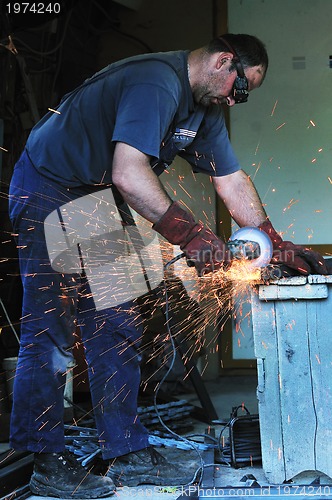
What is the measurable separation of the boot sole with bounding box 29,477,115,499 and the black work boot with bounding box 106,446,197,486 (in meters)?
0.14

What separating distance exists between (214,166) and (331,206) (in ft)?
6.07

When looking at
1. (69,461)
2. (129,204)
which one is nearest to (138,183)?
(129,204)

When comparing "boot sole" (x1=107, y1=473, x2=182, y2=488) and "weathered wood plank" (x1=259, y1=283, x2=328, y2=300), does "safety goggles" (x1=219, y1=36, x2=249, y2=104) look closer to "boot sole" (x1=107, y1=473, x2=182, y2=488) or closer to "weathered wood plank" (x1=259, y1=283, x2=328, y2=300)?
"weathered wood plank" (x1=259, y1=283, x2=328, y2=300)

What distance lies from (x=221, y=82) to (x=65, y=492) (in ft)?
5.11

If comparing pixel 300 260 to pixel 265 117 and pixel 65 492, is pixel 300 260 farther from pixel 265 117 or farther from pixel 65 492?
pixel 265 117

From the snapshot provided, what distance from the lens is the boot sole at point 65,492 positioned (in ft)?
7.83

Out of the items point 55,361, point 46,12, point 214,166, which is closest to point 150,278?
point 214,166

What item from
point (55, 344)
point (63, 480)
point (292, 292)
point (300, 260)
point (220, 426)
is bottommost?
point (220, 426)

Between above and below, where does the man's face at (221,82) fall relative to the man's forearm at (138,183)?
above

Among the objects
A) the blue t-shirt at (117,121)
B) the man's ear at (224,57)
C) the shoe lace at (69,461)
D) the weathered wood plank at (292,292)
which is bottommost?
the shoe lace at (69,461)

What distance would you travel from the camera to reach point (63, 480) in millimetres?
2414

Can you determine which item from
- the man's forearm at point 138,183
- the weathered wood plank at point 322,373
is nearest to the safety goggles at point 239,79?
the man's forearm at point 138,183

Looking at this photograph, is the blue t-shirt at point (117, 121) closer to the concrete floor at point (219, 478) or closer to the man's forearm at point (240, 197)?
the man's forearm at point (240, 197)

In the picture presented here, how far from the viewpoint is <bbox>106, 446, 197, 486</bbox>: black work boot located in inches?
100.0
